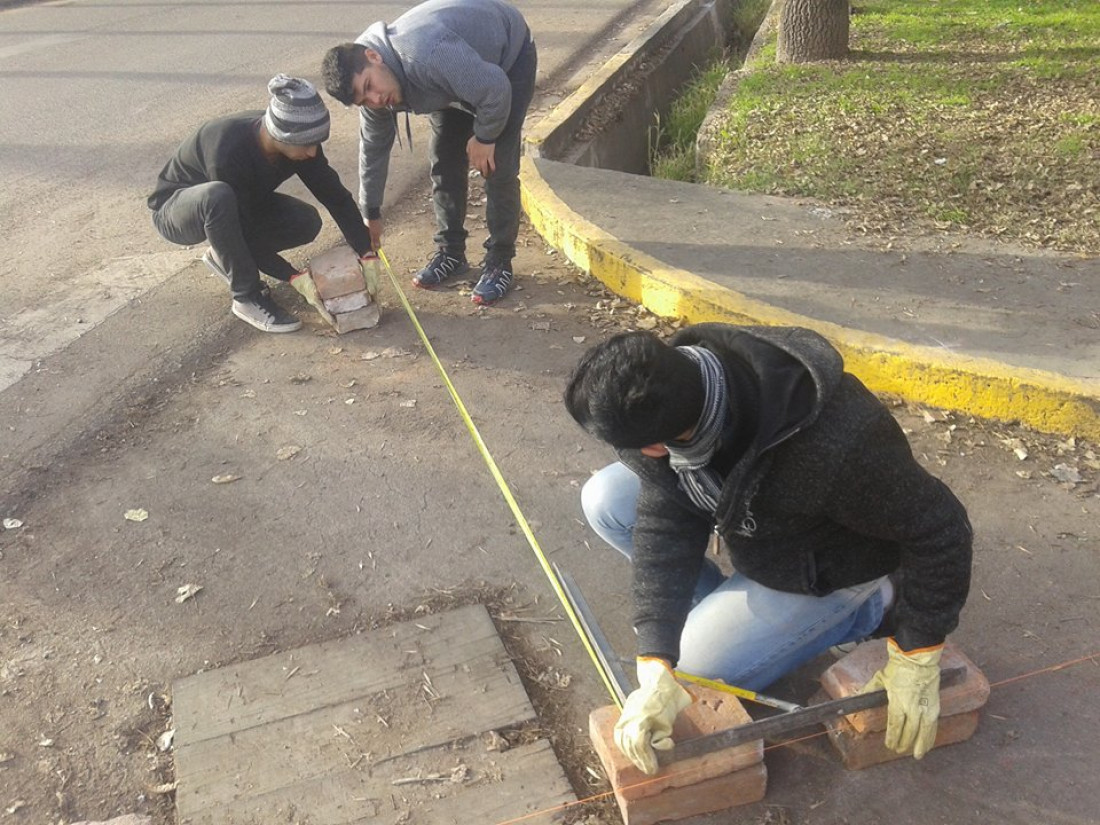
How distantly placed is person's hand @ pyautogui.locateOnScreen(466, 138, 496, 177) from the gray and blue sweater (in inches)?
1.6

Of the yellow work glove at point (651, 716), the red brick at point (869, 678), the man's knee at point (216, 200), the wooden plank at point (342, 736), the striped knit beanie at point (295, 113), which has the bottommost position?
the wooden plank at point (342, 736)

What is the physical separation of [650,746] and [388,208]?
180 inches

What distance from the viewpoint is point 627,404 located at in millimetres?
1889

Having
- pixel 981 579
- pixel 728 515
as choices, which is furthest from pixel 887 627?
pixel 728 515

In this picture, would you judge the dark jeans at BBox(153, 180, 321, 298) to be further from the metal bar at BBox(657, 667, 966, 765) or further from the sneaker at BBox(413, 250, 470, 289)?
the metal bar at BBox(657, 667, 966, 765)

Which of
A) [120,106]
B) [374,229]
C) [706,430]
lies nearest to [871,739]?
[706,430]

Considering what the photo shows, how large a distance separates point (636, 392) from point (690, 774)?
1.00m

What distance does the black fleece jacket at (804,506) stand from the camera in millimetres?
2016

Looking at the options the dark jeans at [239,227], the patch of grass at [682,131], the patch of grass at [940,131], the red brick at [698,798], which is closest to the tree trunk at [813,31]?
the patch of grass at [940,131]

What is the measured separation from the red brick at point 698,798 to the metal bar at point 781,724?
→ 0.34 feet

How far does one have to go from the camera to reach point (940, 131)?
6281 mm

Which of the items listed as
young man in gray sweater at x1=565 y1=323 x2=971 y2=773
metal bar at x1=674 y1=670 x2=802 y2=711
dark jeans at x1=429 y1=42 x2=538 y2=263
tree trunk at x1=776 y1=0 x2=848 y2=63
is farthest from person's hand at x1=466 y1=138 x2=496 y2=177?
tree trunk at x1=776 y1=0 x2=848 y2=63

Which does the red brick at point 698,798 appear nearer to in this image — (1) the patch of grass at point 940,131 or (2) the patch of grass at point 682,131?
(1) the patch of grass at point 940,131

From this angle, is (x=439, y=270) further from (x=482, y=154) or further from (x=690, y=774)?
(x=690, y=774)
